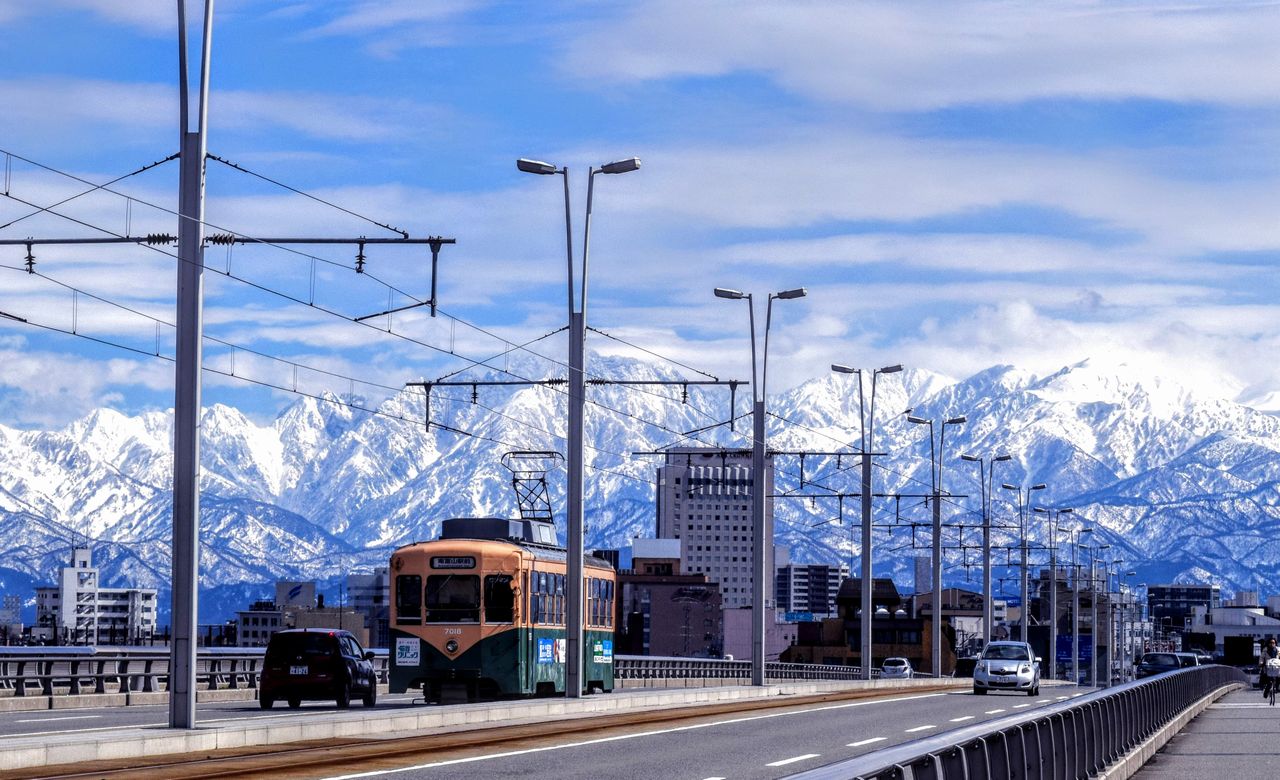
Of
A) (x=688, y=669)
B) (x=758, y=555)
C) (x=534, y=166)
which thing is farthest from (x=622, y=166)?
(x=688, y=669)

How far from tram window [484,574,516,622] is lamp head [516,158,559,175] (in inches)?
342

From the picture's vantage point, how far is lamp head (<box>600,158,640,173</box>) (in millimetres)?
43625

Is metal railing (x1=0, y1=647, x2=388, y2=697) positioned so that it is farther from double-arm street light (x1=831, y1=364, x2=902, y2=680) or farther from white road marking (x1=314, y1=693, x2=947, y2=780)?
double-arm street light (x1=831, y1=364, x2=902, y2=680)

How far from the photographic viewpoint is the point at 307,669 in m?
42.0

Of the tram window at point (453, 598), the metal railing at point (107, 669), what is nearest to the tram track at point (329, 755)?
the tram window at point (453, 598)

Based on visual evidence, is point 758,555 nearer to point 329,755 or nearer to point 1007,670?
point 1007,670

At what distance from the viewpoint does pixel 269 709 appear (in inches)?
1646

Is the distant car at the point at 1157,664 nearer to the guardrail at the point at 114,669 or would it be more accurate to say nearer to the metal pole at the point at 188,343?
the guardrail at the point at 114,669

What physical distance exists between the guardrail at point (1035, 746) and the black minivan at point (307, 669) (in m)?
16.6

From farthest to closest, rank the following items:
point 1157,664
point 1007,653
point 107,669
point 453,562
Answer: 1. point 1157,664
2. point 1007,653
3. point 107,669
4. point 453,562

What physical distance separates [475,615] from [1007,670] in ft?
73.9

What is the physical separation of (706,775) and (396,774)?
3.50 meters

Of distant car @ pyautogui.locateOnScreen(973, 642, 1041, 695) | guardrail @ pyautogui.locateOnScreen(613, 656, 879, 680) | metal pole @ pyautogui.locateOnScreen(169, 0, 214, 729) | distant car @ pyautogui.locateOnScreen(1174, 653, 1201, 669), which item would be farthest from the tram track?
distant car @ pyautogui.locateOnScreen(1174, 653, 1201, 669)

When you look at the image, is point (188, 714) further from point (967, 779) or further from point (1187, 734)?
point (1187, 734)
